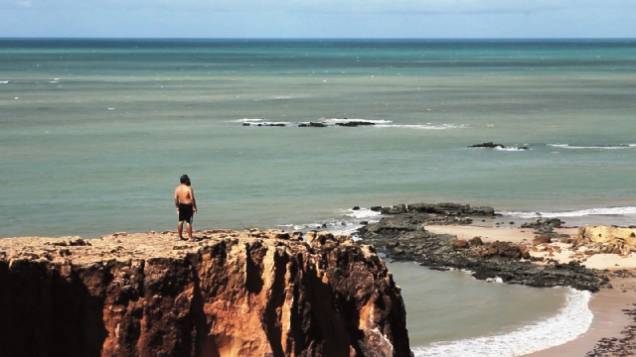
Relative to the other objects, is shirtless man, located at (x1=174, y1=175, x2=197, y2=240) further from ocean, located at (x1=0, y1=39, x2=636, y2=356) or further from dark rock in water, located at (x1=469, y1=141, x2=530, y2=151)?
dark rock in water, located at (x1=469, y1=141, x2=530, y2=151)

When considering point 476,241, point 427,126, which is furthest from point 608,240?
point 427,126

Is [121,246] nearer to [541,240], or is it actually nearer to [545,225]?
[541,240]

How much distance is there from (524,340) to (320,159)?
34509mm

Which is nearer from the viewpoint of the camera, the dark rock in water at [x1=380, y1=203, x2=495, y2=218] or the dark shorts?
the dark shorts

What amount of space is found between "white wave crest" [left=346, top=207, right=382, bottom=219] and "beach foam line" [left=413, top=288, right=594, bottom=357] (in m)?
14.5

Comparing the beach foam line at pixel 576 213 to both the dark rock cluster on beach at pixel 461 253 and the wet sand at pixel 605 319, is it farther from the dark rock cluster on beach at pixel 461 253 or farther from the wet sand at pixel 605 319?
the wet sand at pixel 605 319

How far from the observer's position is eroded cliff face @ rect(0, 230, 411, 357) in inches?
537

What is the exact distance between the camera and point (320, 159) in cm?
6231

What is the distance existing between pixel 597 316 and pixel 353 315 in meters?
16.2

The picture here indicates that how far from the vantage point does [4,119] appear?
82812mm

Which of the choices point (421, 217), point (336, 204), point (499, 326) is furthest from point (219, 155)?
point (499, 326)

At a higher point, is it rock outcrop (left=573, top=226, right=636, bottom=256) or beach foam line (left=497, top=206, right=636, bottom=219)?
rock outcrop (left=573, top=226, right=636, bottom=256)

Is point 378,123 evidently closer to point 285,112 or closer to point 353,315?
point 285,112

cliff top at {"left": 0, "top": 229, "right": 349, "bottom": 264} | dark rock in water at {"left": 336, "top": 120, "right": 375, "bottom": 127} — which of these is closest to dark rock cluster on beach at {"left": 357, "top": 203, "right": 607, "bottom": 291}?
cliff top at {"left": 0, "top": 229, "right": 349, "bottom": 264}
